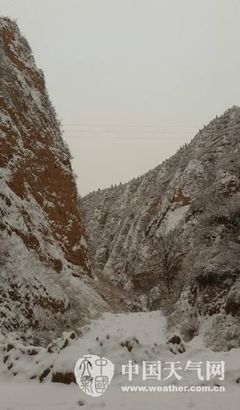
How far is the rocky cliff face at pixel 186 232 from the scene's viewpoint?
15.6 m

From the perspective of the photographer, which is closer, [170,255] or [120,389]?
[120,389]

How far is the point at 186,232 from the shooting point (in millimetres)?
40125

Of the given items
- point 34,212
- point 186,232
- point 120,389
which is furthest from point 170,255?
point 120,389

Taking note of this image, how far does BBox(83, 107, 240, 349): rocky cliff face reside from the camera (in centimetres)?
1562

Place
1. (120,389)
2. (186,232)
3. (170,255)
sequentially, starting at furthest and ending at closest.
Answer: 1. (186,232)
2. (170,255)
3. (120,389)

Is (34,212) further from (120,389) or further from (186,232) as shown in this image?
(186,232)

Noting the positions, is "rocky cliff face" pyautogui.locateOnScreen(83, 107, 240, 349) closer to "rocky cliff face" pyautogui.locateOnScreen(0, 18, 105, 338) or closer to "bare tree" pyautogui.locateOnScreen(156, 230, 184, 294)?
"bare tree" pyautogui.locateOnScreen(156, 230, 184, 294)

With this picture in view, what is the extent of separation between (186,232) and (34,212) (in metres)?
19.8

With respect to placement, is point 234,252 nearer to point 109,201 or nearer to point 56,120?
point 56,120

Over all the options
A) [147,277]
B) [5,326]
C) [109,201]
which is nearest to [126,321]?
[5,326]

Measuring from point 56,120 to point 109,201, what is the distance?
50000mm

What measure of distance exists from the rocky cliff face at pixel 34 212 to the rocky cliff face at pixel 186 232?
16.8 feet

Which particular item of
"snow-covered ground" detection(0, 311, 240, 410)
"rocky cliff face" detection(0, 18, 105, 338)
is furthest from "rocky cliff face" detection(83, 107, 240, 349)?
"rocky cliff face" detection(0, 18, 105, 338)

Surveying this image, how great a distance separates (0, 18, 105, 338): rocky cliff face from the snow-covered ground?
663 cm
